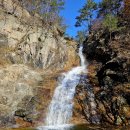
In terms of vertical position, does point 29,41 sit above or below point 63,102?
above

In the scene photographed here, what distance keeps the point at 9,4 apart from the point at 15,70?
17168mm

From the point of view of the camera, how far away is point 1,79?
33844 millimetres

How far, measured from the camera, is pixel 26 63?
137 feet

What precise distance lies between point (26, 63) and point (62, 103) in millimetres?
11679

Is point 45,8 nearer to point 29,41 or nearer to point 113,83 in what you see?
point 29,41

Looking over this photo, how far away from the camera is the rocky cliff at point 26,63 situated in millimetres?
31094

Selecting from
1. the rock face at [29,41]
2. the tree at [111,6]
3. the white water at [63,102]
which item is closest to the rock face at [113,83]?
the white water at [63,102]

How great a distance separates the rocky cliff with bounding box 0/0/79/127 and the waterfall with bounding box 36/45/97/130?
2.84 feet

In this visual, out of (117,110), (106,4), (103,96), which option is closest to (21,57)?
(103,96)

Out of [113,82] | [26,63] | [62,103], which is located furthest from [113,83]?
[26,63]

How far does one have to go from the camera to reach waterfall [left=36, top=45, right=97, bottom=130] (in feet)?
100

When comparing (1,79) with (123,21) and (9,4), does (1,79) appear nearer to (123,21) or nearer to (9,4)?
(9,4)

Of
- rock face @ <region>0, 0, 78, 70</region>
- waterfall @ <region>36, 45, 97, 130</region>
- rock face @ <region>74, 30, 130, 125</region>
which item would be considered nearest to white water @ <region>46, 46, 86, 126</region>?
waterfall @ <region>36, 45, 97, 130</region>

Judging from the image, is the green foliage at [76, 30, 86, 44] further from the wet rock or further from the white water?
the white water
